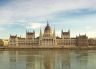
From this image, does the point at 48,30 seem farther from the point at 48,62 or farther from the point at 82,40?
the point at 48,62

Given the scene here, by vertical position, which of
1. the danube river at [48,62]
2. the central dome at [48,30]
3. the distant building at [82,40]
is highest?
the central dome at [48,30]

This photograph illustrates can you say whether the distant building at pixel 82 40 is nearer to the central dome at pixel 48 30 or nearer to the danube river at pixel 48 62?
the central dome at pixel 48 30

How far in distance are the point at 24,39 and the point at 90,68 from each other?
10451 cm

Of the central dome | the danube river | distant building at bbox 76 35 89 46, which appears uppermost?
the central dome

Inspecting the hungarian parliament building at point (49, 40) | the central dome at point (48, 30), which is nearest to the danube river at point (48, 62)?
the hungarian parliament building at point (49, 40)

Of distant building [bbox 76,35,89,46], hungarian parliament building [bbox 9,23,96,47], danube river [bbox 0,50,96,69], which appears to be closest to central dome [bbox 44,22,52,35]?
hungarian parliament building [bbox 9,23,96,47]

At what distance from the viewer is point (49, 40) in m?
132

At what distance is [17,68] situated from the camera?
1265 inches

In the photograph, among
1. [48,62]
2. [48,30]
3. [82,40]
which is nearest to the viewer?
[48,62]

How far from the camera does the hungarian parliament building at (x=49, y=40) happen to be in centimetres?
13112

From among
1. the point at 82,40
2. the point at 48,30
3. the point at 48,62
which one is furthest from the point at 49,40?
the point at 48,62

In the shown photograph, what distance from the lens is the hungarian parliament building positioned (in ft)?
430

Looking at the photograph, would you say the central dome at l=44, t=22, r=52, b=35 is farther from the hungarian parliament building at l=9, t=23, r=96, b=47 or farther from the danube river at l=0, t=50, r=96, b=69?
the danube river at l=0, t=50, r=96, b=69

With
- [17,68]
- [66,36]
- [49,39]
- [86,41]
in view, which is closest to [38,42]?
[49,39]
